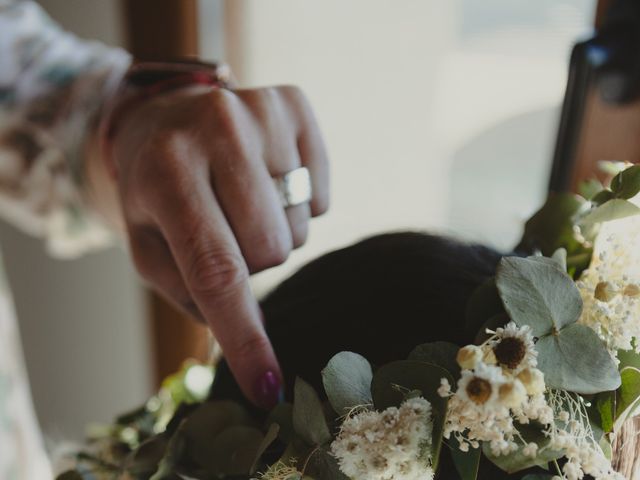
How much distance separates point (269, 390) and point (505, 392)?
0.61 ft


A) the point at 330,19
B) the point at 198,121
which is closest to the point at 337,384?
the point at 198,121

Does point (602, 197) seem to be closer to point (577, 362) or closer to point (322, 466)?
point (577, 362)

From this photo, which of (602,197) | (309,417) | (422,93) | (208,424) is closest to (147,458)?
(208,424)

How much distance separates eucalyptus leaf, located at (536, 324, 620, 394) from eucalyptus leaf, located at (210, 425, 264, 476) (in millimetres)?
181

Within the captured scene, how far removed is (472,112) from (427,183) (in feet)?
0.53

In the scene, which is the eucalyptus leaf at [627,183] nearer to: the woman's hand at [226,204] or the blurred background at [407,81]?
the woman's hand at [226,204]

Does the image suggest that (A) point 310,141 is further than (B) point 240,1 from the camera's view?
No

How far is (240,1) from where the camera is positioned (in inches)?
48.0

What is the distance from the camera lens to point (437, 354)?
36cm

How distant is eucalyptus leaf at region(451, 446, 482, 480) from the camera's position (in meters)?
0.34

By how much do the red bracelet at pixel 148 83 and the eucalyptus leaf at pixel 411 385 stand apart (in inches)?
17.9

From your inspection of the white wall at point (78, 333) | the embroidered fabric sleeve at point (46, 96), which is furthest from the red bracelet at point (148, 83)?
the white wall at point (78, 333)

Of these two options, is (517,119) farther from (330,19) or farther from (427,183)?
(330,19)

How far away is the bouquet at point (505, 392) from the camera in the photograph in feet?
1.07
